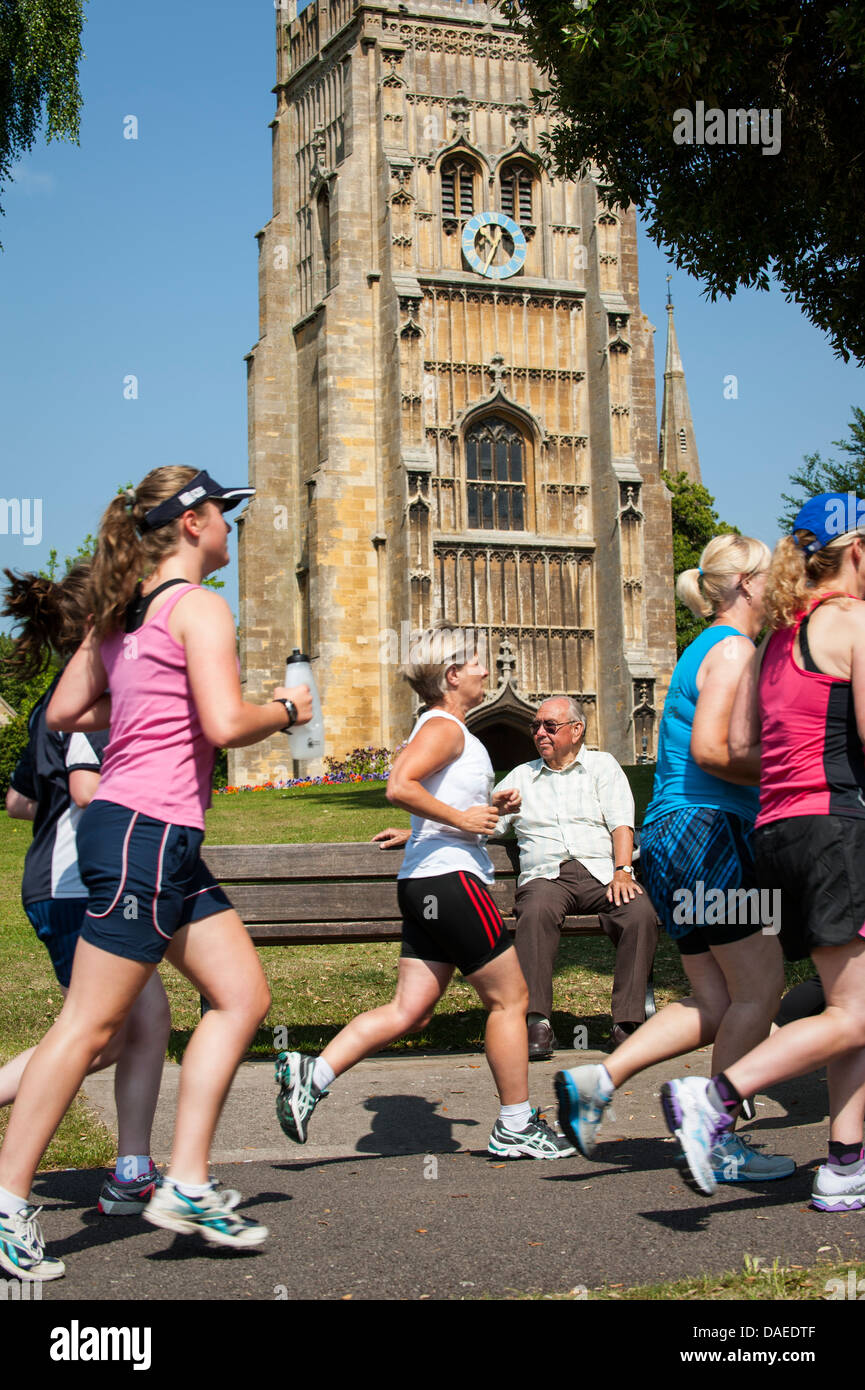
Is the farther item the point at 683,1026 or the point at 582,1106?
the point at 683,1026

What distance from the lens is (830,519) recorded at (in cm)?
439

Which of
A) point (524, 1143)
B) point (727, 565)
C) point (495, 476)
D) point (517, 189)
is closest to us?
→ point (727, 565)

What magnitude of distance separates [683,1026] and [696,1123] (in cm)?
74

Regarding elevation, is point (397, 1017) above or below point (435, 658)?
below

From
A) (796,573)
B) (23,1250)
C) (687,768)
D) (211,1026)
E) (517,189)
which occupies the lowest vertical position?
(23,1250)

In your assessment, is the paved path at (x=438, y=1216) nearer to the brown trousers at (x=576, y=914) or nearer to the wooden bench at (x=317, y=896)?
the brown trousers at (x=576, y=914)

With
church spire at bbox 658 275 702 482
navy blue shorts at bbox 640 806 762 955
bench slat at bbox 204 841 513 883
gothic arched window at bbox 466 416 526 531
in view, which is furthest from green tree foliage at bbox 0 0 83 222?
church spire at bbox 658 275 702 482

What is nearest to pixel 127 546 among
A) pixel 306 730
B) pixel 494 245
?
pixel 306 730

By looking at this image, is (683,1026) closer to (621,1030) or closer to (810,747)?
(810,747)

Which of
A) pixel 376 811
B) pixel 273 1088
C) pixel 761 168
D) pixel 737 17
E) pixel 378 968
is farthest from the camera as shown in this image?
pixel 376 811

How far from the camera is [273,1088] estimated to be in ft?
21.1

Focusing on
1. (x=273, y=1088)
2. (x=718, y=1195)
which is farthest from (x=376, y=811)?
(x=718, y=1195)

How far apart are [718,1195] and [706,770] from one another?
1290 mm
